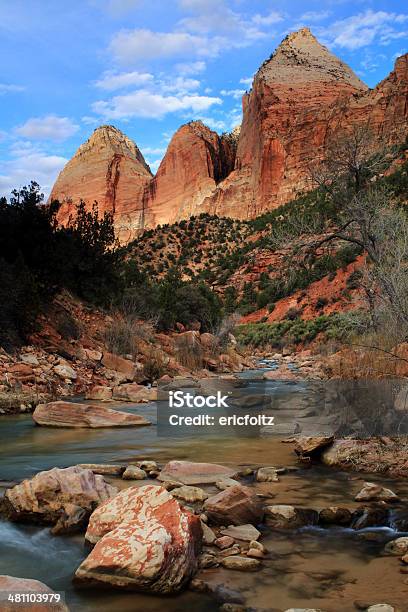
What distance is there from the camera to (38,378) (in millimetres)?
11156

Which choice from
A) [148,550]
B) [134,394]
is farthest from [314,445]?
[134,394]

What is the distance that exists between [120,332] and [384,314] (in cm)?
842

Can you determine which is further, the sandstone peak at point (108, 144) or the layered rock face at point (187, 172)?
the sandstone peak at point (108, 144)

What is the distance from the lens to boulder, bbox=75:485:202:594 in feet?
10.00

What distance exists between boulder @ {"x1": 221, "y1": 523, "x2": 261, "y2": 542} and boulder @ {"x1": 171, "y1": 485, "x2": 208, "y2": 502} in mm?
705

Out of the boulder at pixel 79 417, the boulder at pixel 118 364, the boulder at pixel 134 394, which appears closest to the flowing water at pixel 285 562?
the boulder at pixel 79 417

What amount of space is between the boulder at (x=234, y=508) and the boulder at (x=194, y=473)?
3.41ft

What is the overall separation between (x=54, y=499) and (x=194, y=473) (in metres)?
1.58

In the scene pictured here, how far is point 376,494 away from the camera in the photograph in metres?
4.68

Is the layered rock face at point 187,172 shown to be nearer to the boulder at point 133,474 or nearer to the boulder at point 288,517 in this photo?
the boulder at point 133,474

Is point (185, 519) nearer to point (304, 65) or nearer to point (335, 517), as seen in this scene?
point (335, 517)

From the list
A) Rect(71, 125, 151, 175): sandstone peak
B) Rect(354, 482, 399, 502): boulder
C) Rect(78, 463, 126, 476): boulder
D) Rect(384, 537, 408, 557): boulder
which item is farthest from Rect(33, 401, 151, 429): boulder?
Rect(71, 125, 151, 175): sandstone peak

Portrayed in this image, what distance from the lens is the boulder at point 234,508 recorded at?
4.13m

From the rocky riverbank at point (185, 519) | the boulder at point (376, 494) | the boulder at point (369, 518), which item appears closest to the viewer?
the rocky riverbank at point (185, 519)
